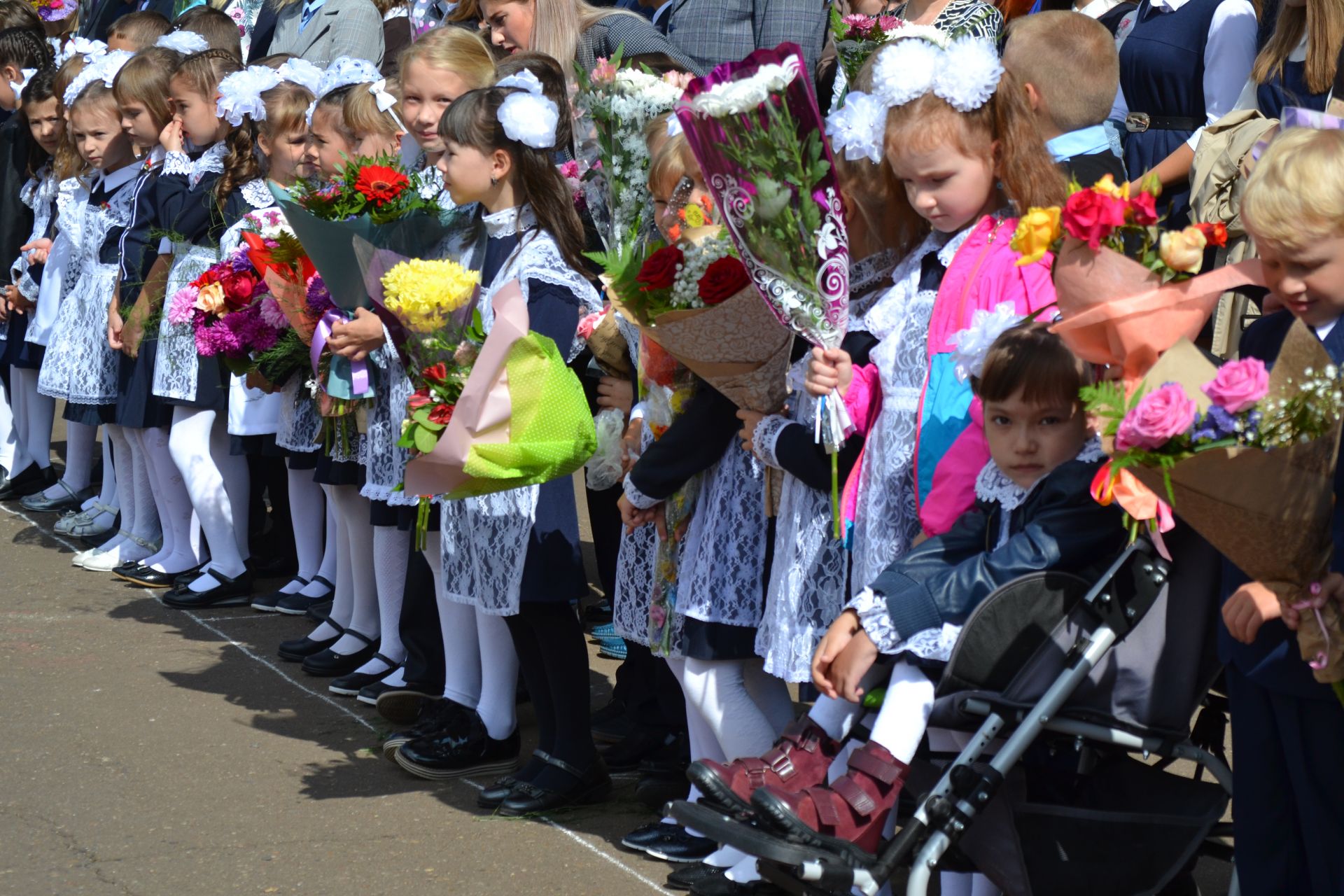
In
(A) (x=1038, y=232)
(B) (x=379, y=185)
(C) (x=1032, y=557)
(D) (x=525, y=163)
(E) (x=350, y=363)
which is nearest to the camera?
(A) (x=1038, y=232)

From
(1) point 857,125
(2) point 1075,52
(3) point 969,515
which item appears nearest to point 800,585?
(3) point 969,515

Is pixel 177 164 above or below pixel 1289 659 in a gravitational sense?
above

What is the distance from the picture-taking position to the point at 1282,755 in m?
2.99

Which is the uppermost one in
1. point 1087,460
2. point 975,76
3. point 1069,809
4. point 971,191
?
point 975,76

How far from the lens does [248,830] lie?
4.45 meters

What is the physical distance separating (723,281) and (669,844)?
1.56 meters

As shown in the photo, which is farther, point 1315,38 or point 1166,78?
point 1166,78

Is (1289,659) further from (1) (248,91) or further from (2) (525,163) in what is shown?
(1) (248,91)

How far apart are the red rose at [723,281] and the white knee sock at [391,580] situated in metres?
2.36

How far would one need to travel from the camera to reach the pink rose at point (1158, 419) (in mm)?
2539

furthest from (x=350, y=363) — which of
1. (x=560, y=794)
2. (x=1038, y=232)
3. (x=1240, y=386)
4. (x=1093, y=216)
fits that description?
(x=1240, y=386)

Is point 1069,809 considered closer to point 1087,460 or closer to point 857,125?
point 1087,460

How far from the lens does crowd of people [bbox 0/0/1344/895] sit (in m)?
3.13

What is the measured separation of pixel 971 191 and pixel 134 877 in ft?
9.03
